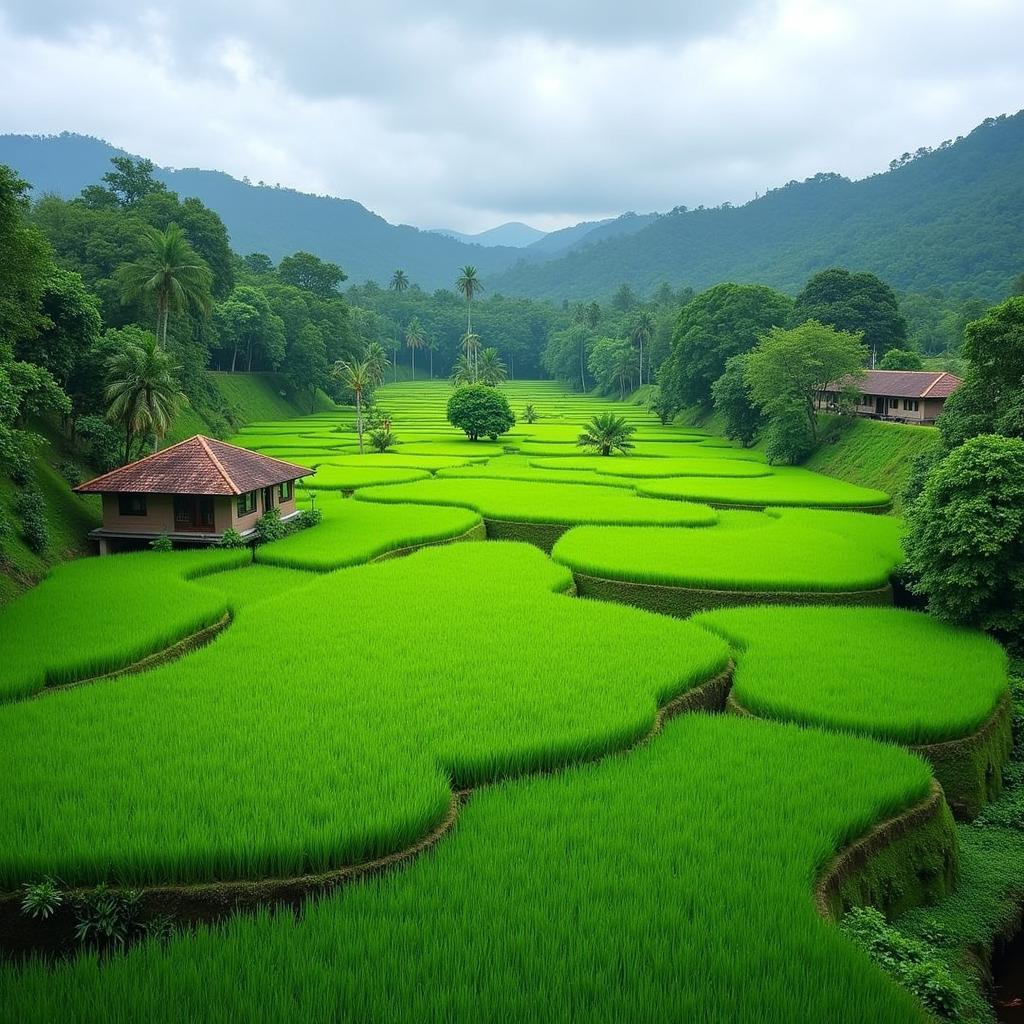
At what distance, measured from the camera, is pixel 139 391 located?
26.8 m

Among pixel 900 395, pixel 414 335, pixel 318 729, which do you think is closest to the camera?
pixel 318 729

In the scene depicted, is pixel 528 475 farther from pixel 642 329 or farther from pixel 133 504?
pixel 642 329

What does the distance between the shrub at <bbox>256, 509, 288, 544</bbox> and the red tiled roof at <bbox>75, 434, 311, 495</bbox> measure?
3.42 feet

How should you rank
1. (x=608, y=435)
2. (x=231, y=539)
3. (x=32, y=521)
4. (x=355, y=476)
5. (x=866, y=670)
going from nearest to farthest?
1. (x=866, y=670)
2. (x=32, y=521)
3. (x=231, y=539)
4. (x=355, y=476)
5. (x=608, y=435)

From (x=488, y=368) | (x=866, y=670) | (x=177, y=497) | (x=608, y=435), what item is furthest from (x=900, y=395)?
(x=488, y=368)

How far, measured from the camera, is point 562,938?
669 centimetres

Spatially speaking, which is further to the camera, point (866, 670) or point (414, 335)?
point (414, 335)

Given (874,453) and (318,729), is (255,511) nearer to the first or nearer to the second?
(318,729)

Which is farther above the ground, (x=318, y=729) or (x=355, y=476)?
(x=355, y=476)

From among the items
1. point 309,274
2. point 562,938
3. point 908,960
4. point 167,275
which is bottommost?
point 908,960

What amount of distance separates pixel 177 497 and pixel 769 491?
23.0 metres

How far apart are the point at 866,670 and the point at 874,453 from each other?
27.4 m

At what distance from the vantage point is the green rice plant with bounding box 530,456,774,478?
38.4m

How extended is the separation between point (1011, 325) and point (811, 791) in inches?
667
